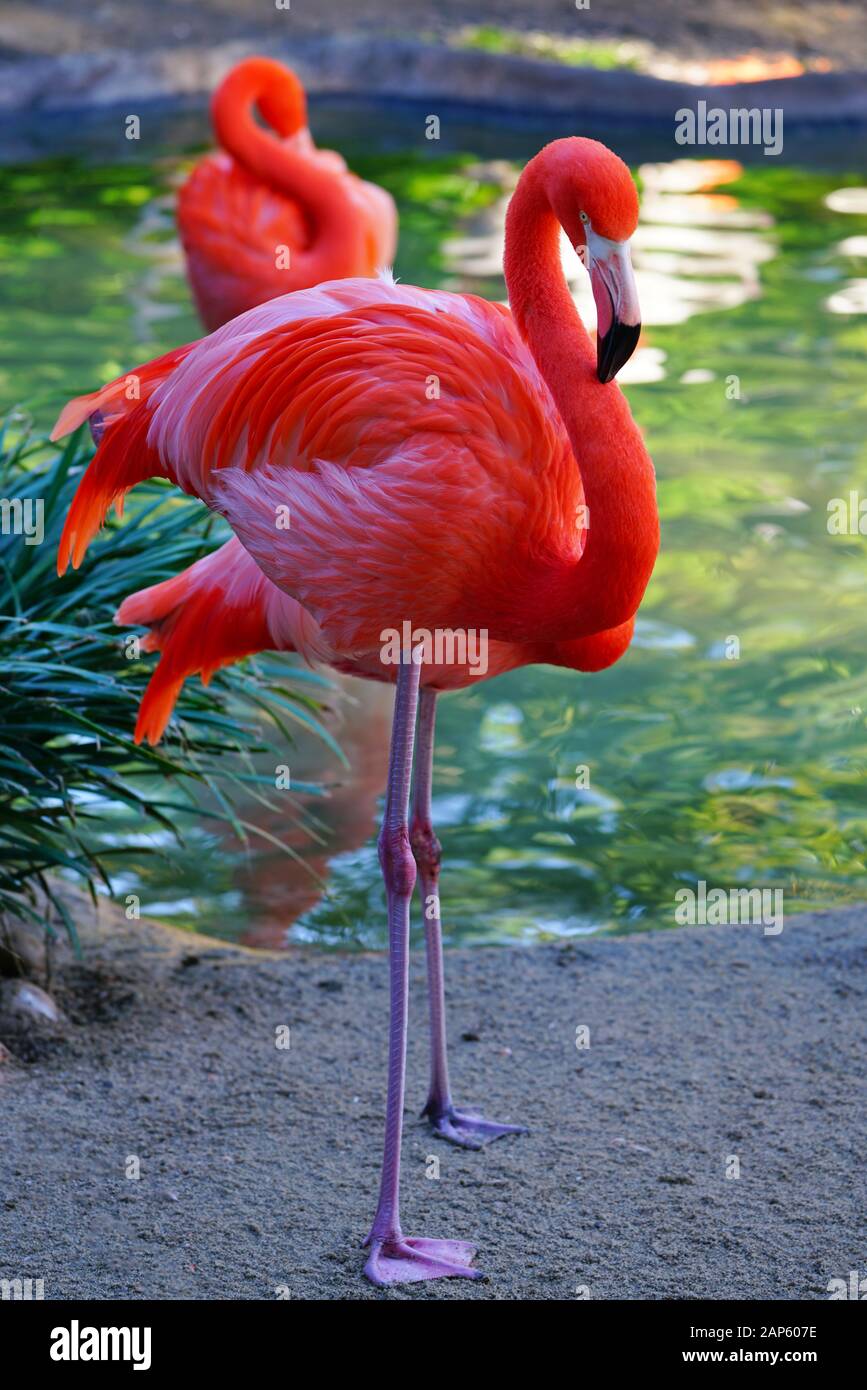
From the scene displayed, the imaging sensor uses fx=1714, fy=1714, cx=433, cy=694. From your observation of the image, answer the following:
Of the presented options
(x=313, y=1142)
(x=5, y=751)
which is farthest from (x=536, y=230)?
(x=313, y=1142)

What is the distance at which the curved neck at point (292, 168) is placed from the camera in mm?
6527

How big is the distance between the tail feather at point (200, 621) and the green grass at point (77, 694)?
161mm

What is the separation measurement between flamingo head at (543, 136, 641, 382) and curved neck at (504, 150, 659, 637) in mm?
114

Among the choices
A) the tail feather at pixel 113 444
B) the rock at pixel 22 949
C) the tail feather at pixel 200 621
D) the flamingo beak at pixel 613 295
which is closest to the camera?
the flamingo beak at pixel 613 295

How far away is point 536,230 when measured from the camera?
3.09 metres

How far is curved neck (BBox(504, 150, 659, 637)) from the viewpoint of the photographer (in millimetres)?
2998

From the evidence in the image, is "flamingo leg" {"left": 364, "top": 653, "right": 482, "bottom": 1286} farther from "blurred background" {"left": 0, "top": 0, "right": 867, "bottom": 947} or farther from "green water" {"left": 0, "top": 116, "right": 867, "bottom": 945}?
"green water" {"left": 0, "top": 116, "right": 867, "bottom": 945}

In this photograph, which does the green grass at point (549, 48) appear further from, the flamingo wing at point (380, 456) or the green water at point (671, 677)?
the flamingo wing at point (380, 456)

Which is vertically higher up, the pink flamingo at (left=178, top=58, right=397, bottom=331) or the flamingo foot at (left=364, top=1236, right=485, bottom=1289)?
the pink flamingo at (left=178, top=58, right=397, bottom=331)

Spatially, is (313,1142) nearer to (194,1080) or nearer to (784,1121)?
(194,1080)

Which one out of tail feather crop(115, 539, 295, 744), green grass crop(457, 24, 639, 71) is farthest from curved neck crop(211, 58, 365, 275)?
green grass crop(457, 24, 639, 71)

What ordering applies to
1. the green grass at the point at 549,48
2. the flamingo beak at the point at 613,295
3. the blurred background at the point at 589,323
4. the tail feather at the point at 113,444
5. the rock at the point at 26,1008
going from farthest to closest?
1. the green grass at the point at 549,48
2. the blurred background at the point at 589,323
3. the rock at the point at 26,1008
4. the tail feather at the point at 113,444
5. the flamingo beak at the point at 613,295

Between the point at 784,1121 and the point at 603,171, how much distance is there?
1.92m

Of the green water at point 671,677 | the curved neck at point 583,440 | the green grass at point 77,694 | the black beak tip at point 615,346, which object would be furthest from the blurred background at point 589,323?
the black beak tip at point 615,346
